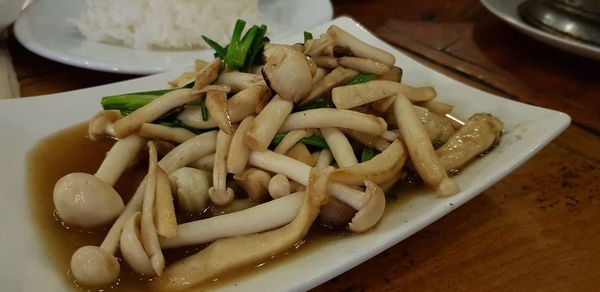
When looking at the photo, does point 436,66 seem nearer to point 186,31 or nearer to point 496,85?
point 496,85

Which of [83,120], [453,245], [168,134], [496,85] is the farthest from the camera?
[496,85]

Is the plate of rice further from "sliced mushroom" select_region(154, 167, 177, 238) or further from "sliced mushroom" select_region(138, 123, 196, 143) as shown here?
"sliced mushroom" select_region(154, 167, 177, 238)

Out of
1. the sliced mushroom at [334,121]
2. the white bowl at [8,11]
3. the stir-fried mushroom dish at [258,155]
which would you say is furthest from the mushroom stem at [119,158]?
Answer: the white bowl at [8,11]

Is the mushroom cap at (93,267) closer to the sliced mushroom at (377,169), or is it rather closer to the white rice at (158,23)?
the sliced mushroom at (377,169)

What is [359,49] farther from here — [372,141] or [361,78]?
[372,141]

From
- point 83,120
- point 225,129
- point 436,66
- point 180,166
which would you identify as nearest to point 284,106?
point 225,129

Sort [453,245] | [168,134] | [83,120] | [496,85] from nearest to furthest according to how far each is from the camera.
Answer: [453,245]
[168,134]
[83,120]
[496,85]
